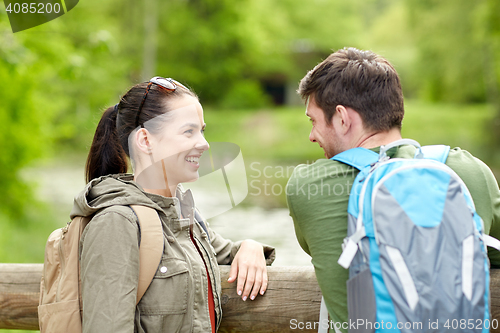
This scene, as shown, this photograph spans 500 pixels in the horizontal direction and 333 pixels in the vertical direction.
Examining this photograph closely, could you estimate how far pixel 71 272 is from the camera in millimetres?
1542

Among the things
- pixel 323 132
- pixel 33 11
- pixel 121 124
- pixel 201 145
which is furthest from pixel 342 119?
pixel 33 11

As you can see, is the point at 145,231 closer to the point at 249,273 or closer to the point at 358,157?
the point at 249,273

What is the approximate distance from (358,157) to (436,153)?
277 millimetres

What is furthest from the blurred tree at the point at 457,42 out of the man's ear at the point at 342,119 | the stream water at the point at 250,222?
the man's ear at the point at 342,119

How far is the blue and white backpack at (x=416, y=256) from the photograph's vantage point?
1334 mm

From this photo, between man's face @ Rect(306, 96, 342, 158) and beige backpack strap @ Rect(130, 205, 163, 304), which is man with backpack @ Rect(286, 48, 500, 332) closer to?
man's face @ Rect(306, 96, 342, 158)

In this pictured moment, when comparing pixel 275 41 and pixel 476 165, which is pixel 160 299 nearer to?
pixel 476 165

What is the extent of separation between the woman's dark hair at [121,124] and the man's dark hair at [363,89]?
20.6 inches

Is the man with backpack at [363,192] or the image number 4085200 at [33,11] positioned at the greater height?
the image number 4085200 at [33,11]

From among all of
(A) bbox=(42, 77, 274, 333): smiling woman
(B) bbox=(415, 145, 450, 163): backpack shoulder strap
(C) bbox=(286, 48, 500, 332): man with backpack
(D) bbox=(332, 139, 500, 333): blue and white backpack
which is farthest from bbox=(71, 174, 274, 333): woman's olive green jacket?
(B) bbox=(415, 145, 450, 163): backpack shoulder strap

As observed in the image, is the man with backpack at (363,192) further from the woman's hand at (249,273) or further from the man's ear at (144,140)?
the man's ear at (144,140)

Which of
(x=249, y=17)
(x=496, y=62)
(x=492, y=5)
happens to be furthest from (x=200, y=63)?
(x=492, y=5)

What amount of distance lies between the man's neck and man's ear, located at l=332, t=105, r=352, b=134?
69 mm

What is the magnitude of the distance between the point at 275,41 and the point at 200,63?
20.0ft
